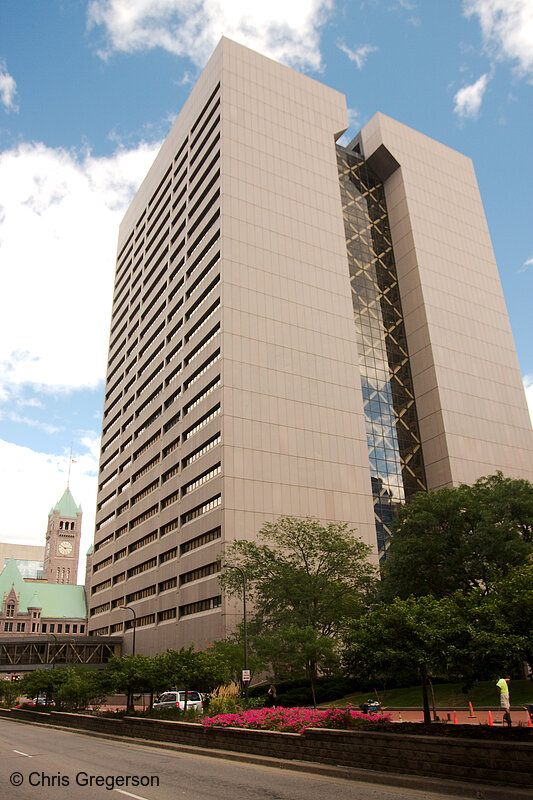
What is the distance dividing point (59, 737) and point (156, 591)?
1733 inches

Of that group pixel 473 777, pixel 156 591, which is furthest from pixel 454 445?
pixel 473 777

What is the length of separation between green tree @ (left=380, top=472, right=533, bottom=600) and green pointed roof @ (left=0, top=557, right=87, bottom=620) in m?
104

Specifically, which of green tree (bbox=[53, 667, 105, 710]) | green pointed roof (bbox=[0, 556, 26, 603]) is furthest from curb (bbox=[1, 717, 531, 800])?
green pointed roof (bbox=[0, 556, 26, 603])

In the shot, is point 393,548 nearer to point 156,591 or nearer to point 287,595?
point 287,595

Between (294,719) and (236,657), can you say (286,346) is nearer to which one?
(236,657)

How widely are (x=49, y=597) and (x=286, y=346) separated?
9637 centimetres

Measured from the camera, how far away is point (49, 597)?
131 meters

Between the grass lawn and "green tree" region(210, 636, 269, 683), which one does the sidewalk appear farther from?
"green tree" region(210, 636, 269, 683)

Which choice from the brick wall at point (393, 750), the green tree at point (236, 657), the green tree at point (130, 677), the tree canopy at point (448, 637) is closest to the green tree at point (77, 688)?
the green tree at point (130, 677)

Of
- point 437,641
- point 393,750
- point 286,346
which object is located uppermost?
point 286,346

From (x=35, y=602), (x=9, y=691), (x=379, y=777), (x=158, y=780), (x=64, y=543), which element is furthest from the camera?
(x=64, y=543)

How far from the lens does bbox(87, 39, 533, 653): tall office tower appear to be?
61.8 m

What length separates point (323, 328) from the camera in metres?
69.8

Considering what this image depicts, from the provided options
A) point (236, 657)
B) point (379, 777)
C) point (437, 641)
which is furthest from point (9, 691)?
point (379, 777)
